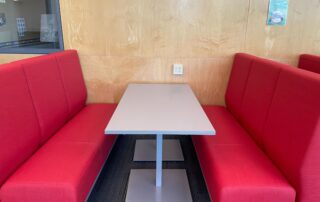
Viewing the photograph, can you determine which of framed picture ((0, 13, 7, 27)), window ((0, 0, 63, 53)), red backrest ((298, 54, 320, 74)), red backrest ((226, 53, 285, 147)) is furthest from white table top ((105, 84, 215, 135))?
framed picture ((0, 13, 7, 27))

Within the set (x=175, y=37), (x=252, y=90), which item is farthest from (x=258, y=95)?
(x=175, y=37)

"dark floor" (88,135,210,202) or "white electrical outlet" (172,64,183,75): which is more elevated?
"white electrical outlet" (172,64,183,75)

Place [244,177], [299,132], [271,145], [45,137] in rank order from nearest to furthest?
[299,132], [244,177], [271,145], [45,137]

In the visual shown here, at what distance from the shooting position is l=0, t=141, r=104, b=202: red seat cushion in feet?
4.44

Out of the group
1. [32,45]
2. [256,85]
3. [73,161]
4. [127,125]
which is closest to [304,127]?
[256,85]

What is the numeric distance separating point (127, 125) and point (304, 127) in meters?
1.01

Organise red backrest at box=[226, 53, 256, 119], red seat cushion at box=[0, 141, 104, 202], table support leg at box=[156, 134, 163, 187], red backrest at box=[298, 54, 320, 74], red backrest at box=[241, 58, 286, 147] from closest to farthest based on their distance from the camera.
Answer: red seat cushion at box=[0, 141, 104, 202] < red backrest at box=[241, 58, 286, 147] < table support leg at box=[156, 134, 163, 187] < red backrest at box=[226, 53, 256, 119] < red backrest at box=[298, 54, 320, 74]

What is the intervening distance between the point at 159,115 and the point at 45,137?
0.91m

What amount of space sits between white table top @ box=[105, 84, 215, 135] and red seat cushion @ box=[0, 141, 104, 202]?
13.2 inches

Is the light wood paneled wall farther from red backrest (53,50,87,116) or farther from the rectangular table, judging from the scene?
the rectangular table

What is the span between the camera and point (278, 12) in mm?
2471

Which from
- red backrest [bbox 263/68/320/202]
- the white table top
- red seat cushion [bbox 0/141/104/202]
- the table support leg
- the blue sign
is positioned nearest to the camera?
red backrest [bbox 263/68/320/202]

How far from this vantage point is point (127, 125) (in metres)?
1.52

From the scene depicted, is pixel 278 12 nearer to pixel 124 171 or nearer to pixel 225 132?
pixel 225 132
